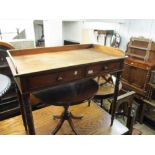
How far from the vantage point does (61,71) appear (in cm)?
102

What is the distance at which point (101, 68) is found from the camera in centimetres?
122

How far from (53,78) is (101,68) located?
16.1 inches

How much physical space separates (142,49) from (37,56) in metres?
2.83

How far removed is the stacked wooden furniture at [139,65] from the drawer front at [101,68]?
2206 millimetres

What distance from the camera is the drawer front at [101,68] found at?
3.80ft

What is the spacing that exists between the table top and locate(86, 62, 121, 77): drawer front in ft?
0.15

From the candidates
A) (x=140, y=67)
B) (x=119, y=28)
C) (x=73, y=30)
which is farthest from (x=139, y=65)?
(x=73, y=30)

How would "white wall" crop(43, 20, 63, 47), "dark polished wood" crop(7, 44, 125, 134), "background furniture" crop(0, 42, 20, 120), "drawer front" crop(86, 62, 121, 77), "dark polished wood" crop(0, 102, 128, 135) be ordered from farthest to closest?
"white wall" crop(43, 20, 63, 47)
"background furniture" crop(0, 42, 20, 120)
"dark polished wood" crop(0, 102, 128, 135)
"drawer front" crop(86, 62, 121, 77)
"dark polished wood" crop(7, 44, 125, 134)

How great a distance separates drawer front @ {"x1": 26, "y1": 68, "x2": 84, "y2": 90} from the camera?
0.95 m

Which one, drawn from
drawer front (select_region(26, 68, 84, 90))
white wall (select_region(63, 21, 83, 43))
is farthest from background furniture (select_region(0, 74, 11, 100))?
white wall (select_region(63, 21, 83, 43))

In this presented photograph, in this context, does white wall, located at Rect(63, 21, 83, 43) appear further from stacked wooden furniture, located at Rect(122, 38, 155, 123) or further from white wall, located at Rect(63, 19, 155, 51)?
stacked wooden furniture, located at Rect(122, 38, 155, 123)

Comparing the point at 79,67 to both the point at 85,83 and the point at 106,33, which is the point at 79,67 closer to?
the point at 85,83

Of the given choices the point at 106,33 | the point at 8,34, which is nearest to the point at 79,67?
the point at 106,33

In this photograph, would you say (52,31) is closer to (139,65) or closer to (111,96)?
(111,96)
